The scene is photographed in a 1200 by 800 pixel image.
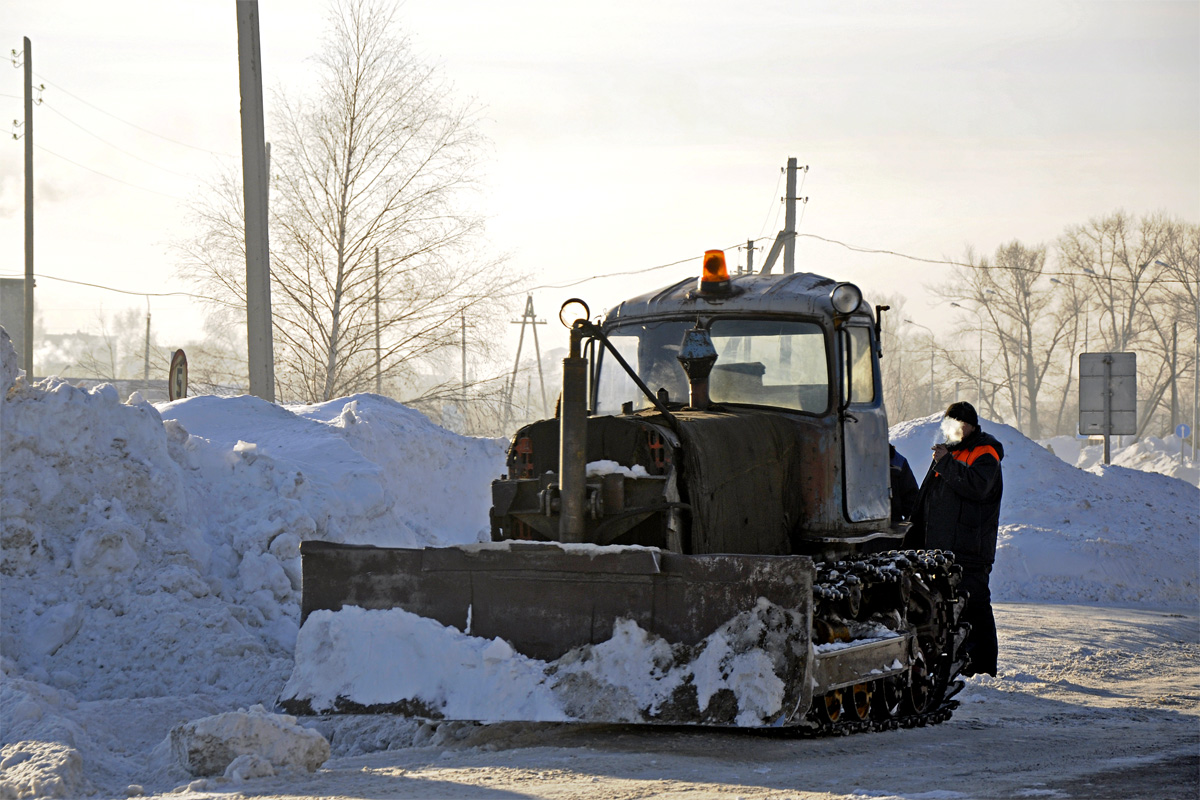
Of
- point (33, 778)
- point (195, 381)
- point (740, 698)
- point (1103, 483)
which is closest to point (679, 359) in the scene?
point (740, 698)

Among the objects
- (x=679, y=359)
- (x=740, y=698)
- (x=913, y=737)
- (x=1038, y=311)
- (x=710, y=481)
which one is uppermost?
(x=1038, y=311)

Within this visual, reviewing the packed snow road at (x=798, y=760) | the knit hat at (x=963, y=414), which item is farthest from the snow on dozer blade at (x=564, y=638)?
the knit hat at (x=963, y=414)

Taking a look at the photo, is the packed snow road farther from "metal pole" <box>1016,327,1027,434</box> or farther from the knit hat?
"metal pole" <box>1016,327,1027,434</box>

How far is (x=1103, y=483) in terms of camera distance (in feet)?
67.9

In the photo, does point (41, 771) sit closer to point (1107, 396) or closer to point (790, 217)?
point (1107, 396)

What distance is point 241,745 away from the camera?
528cm

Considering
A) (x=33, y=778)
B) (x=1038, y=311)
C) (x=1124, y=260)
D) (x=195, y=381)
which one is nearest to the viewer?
(x=33, y=778)

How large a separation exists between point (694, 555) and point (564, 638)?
2.59ft

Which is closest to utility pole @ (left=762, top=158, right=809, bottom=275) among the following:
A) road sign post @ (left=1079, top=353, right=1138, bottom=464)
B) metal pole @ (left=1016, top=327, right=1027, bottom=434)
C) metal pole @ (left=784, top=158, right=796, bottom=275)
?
metal pole @ (left=784, top=158, right=796, bottom=275)

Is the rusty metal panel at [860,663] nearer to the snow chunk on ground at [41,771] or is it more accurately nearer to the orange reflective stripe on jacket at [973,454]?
the orange reflective stripe on jacket at [973,454]

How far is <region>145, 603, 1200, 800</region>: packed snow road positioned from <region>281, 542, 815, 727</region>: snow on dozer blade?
0.28 m

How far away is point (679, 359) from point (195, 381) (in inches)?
765

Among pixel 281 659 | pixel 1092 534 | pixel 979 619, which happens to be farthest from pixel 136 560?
pixel 1092 534

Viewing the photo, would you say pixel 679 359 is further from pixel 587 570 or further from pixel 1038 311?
pixel 1038 311
